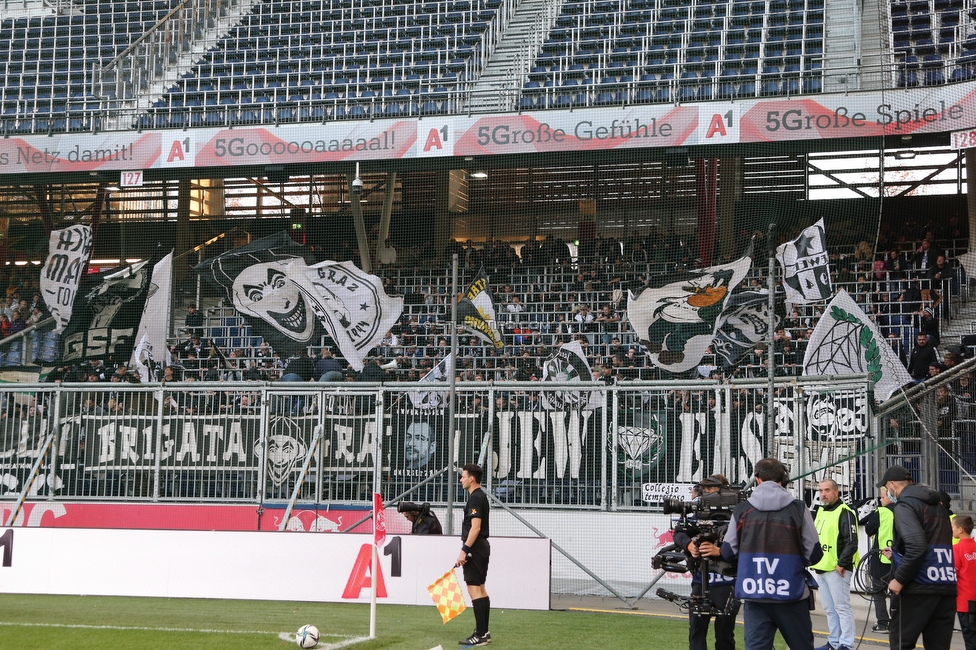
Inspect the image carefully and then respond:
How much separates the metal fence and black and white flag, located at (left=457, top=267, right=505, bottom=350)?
2939 mm

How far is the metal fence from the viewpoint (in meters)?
14.1

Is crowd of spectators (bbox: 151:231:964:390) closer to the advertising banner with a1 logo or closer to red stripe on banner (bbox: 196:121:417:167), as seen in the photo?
the advertising banner with a1 logo

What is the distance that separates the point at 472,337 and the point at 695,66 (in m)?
6.63

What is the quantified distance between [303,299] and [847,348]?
965 cm

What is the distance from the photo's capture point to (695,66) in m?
20.3

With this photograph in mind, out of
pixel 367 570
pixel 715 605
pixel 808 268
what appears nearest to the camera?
pixel 715 605

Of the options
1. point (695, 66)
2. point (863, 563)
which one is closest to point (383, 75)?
point (695, 66)

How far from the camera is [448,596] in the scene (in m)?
9.59

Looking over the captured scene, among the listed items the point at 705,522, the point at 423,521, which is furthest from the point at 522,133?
the point at 705,522

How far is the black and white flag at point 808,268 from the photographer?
52.9ft

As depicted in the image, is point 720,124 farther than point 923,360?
Yes

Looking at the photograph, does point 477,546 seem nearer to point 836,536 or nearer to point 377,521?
point 377,521

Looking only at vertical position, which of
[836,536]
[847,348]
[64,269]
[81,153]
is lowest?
[836,536]

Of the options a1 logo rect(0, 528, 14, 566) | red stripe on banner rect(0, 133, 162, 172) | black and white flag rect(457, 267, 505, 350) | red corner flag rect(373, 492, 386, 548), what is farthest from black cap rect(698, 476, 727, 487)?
red stripe on banner rect(0, 133, 162, 172)
